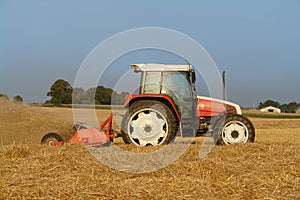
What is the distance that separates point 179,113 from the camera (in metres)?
7.96

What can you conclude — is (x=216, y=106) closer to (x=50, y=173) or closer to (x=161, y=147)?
(x=161, y=147)

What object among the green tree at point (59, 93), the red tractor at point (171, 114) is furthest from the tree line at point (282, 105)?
the red tractor at point (171, 114)

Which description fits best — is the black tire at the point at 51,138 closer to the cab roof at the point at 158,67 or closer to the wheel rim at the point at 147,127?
the wheel rim at the point at 147,127

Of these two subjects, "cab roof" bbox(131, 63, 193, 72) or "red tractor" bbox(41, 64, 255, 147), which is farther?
"cab roof" bbox(131, 63, 193, 72)

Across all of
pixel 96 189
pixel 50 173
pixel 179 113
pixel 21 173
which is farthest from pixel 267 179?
pixel 179 113

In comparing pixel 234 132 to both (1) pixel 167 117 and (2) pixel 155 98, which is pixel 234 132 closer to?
(1) pixel 167 117

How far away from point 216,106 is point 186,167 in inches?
143

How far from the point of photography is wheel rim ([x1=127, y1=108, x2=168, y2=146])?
7521mm

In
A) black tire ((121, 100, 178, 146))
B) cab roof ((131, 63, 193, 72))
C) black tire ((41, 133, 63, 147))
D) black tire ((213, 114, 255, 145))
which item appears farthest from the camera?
black tire ((41, 133, 63, 147))

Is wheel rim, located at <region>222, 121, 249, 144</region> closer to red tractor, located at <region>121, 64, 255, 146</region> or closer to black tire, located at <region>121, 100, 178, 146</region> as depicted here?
red tractor, located at <region>121, 64, 255, 146</region>

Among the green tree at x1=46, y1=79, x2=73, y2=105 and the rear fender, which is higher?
the green tree at x1=46, y1=79, x2=73, y2=105

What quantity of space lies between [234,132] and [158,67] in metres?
1.99

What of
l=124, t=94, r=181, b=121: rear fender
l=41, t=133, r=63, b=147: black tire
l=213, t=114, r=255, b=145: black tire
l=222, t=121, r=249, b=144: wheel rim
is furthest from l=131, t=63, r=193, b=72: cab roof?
l=41, t=133, r=63, b=147: black tire

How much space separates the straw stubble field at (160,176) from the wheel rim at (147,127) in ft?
2.38
